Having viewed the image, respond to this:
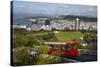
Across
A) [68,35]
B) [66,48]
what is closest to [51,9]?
[68,35]

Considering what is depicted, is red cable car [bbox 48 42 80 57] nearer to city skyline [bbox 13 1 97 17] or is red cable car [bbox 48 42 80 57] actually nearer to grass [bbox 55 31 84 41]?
grass [bbox 55 31 84 41]

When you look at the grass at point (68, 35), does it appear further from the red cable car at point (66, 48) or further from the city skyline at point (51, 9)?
the city skyline at point (51, 9)

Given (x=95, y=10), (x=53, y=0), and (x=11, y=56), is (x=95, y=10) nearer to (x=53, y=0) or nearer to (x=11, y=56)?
(x=53, y=0)

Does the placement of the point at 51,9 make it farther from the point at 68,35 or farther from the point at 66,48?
the point at 66,48

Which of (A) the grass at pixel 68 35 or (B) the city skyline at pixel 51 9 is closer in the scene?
(B) the city skyline at pixel 51 9

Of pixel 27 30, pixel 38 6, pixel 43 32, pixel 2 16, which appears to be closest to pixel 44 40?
pixel 43 32

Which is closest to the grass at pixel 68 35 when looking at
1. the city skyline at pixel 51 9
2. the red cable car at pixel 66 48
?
the red cable car at pixel 66 48

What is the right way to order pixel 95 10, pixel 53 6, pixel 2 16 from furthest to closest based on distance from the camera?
pixel 95 10 → pixel 53 6 → pixel 2 16
